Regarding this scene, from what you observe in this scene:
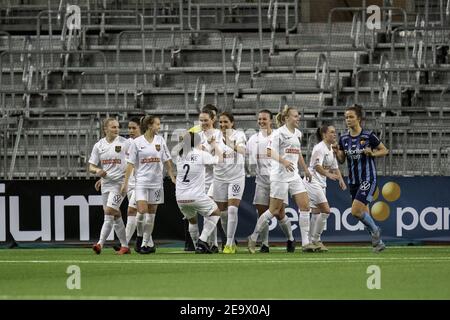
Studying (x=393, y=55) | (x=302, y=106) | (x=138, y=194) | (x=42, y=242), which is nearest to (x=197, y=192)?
(x=138, y=194)

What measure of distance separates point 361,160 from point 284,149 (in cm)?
144

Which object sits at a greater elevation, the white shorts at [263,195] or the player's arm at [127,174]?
the player's arm at [127,174]

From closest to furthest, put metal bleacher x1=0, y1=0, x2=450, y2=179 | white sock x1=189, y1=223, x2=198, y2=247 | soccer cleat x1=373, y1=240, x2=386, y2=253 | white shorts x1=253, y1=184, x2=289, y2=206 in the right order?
soccer cleat x1=373, y1=240, x2=386, y2=253
white sock x1=189, y1=223, x2=198, y2=247
white shorts x1=253, y1=184, x2=289, y2=206
metal bleacher x1=0, y1=0, x2=450, y2=179

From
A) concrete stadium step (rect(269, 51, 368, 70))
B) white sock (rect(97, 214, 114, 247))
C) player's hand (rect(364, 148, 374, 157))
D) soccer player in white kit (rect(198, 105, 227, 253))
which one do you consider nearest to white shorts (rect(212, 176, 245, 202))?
soccer player in white kit (rect(198, 105, 227, 253))

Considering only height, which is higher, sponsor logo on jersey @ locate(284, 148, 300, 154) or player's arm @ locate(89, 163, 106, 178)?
sponsor logo on jersey @ locate(284, 148, 300, 154)

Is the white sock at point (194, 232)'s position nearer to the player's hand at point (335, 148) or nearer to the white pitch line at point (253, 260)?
the white pitch line at point (253, 260)

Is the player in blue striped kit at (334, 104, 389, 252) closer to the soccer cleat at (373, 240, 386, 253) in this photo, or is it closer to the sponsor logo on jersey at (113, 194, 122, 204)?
the soccer cleat at (373, 240, 386, 253)

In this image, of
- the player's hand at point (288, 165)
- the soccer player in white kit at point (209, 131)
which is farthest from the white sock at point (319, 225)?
the soccer player in white kit at point (209, 131)

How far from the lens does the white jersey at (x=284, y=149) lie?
2173 cm

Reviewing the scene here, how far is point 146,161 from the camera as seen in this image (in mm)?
21859

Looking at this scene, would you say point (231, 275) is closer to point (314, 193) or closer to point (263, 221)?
point (263, 221)

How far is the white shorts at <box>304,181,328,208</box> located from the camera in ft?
75.0

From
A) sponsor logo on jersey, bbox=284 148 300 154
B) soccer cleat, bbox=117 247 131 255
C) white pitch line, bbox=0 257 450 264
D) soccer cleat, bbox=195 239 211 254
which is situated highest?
sponsor logo on jersey, bbox=284 148 300 154

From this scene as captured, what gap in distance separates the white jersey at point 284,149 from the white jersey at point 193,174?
1108mm
